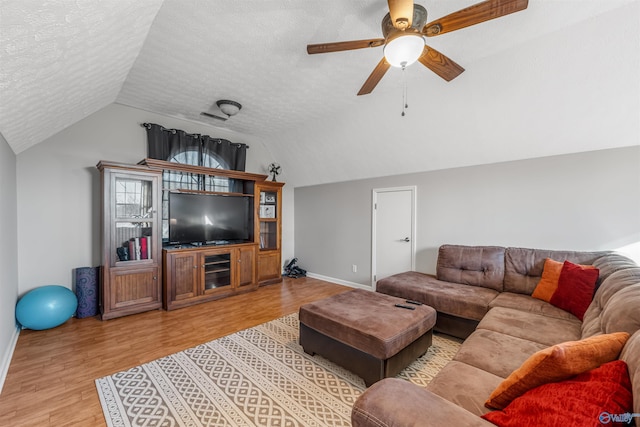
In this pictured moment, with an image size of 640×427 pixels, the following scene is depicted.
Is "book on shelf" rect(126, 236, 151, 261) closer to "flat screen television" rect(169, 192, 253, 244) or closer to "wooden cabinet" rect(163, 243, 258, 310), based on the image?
"wooden cabinet" rect(163, 243, 258, 310)

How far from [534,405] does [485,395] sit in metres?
0.45

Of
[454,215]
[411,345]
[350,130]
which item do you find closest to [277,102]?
[350,130]

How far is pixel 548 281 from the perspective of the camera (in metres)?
2.62

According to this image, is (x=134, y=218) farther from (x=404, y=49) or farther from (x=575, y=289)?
(x=575, y=289)

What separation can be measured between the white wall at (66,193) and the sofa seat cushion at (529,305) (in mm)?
4853

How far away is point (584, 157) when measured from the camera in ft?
9.41

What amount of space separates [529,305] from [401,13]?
266 cm

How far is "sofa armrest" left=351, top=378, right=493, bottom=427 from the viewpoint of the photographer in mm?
891

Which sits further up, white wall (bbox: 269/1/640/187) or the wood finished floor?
white wall (bbox: 269/1/640/187)

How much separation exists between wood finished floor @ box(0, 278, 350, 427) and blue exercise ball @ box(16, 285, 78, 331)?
0.40 feet


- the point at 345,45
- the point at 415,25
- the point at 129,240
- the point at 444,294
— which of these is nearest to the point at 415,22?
the point at 415,25

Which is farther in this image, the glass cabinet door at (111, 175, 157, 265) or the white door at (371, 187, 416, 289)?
the white door at (371, 187, 416, 289)

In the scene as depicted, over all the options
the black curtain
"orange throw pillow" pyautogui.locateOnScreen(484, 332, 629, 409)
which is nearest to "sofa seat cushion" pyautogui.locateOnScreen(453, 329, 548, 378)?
"orange throw pillow" pyautogui.locateOnScreen(484, 332, 629, 409)

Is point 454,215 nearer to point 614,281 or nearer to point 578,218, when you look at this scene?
point 578,218
